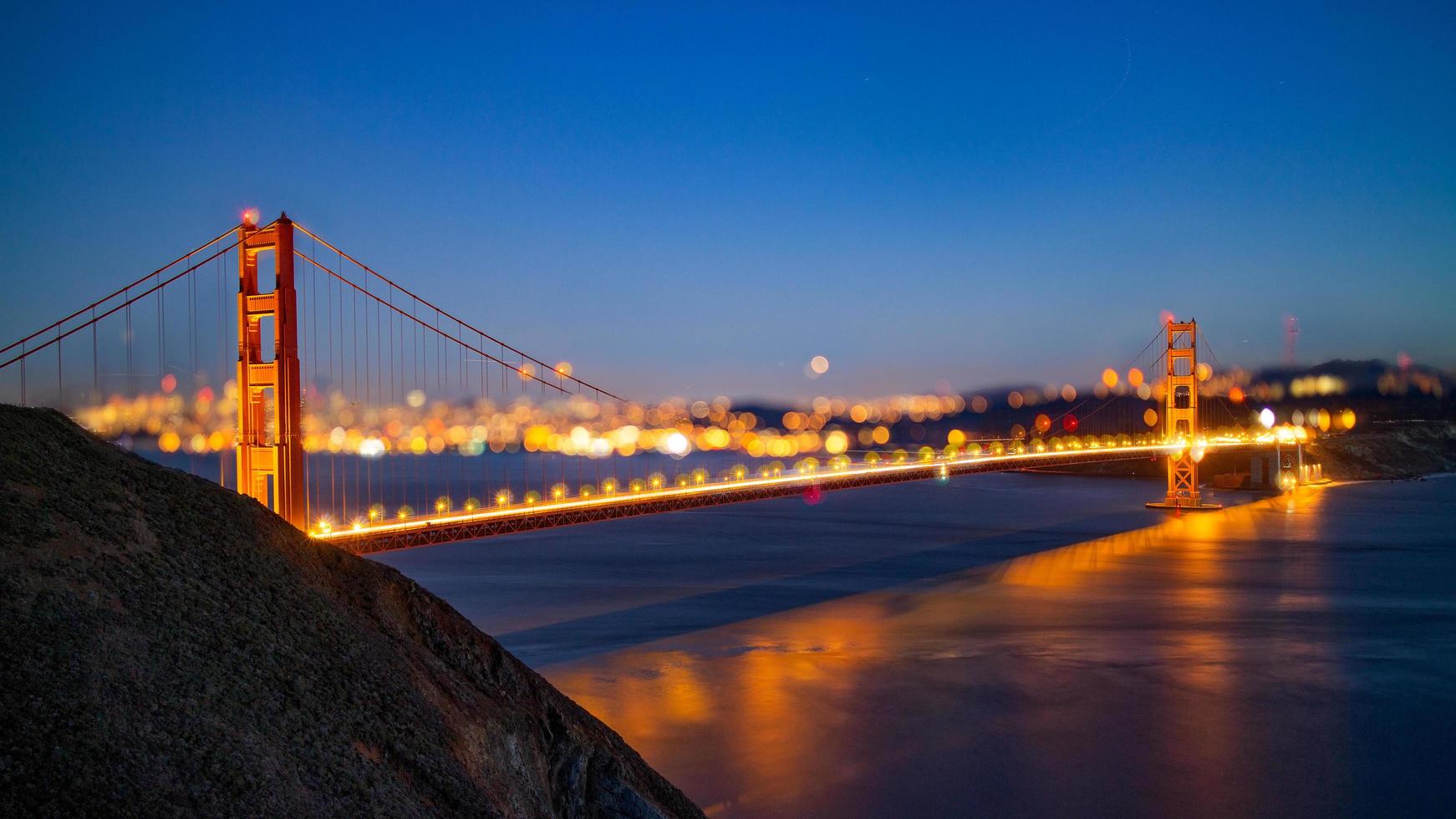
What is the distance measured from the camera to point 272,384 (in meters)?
13.0

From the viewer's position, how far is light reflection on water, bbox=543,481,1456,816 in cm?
959

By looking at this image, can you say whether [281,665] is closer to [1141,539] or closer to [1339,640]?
[1339,640]

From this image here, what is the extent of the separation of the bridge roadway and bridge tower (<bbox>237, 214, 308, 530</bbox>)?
86cm

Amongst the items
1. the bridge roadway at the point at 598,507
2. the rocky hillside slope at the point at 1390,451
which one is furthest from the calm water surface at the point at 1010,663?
the rocky hillside slope at the point at 1390,451

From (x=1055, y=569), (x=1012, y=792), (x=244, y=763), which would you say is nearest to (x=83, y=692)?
(x=244, y=763)

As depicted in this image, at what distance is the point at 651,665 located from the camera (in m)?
15.0

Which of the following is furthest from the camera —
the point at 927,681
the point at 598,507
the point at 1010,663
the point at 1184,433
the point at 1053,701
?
the point at 1184,433

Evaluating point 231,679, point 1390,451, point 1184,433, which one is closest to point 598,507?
point 231,679

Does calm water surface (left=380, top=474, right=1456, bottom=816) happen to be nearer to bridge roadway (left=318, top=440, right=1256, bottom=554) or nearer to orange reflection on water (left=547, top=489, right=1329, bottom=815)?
orange reflection on water (left=547, top=489, right=1329, bottom=815)

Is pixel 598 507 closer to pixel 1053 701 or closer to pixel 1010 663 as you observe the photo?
pixel 1010 663

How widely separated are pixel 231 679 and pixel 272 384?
10.4 meters

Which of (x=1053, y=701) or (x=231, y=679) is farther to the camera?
(x=1053, y=701)

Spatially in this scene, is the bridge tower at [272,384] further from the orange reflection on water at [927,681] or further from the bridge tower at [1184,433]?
the bridge tower at [1184,433]

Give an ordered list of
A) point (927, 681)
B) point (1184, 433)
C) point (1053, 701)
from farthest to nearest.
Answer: point (1184, 433) → point (927, 681) → point (1053, 701)
